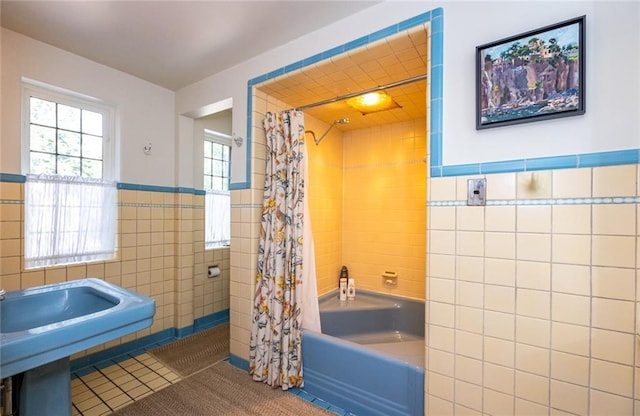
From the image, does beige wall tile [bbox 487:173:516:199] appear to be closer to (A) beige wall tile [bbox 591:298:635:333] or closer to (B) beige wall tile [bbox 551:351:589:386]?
(A) beige wall tile [bbox 591:298:635:333]

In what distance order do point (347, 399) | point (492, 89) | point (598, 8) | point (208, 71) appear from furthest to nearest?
point (208, 71), point (347, 399), point (492, 89), point (598, 8)

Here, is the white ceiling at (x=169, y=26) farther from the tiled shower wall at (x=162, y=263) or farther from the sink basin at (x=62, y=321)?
the sink basin at (x=62, y=321)

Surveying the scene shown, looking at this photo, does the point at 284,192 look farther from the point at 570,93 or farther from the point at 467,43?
the point at 570,93

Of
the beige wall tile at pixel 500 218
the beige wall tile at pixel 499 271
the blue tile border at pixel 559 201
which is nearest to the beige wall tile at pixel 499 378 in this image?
the beige wall tile at pixel 499 271

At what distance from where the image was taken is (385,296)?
2795 mm

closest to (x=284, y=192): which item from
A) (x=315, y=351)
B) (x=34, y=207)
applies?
(x=315, y=351)

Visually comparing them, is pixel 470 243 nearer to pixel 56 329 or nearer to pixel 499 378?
pixel 499 378

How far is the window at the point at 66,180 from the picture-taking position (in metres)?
1.96

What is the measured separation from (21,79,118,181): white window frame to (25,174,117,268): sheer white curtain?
15cm

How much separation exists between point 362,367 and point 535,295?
1.02m

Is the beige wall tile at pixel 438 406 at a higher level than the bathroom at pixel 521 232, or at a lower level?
lower

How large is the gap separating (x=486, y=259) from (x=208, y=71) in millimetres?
2401

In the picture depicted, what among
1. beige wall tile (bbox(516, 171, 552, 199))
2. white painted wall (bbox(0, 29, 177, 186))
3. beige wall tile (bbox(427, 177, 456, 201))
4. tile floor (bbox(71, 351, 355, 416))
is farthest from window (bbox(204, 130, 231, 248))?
beige wall tile (bbox(516, 171, 552, 199))

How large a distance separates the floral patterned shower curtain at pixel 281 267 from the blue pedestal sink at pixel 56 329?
85 cm
